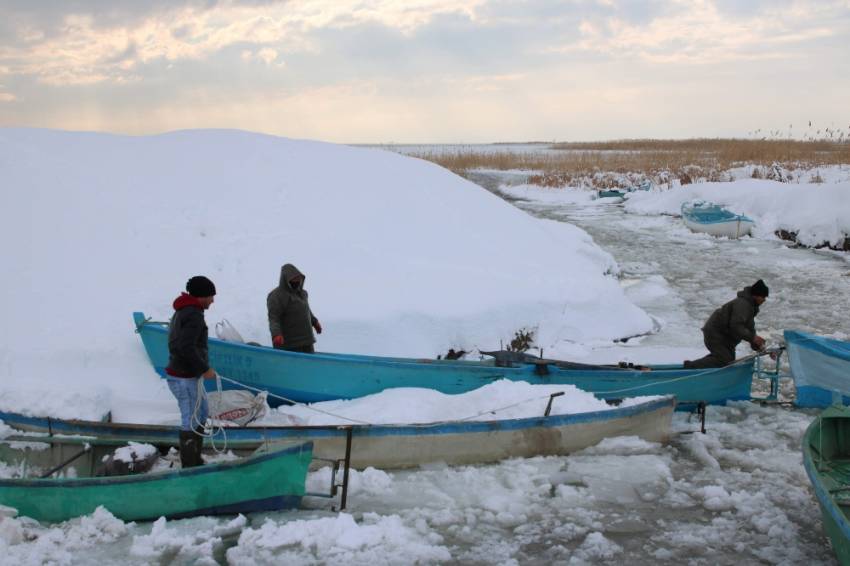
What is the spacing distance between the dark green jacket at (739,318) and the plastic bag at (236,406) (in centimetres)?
479

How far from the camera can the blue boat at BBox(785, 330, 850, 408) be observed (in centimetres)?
748

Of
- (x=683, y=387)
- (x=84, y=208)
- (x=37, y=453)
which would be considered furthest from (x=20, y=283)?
(x=683, y=387)

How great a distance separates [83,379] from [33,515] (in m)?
2.43

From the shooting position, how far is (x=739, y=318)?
754 centimetres

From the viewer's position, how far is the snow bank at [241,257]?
7.85 metres

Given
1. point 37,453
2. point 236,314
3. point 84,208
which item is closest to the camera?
point 37,453

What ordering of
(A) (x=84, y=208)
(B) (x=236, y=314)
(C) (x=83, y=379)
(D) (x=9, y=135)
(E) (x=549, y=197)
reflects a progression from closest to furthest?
(C) (x=83, y=379), (B) (x=236, y=314), (A) (x=84, y=208), (D) (x=9, y=135), (E) (x=549, y=197)

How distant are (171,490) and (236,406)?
141 cm

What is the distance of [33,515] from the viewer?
512cm

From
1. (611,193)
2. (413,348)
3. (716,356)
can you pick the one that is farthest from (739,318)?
(611,193)

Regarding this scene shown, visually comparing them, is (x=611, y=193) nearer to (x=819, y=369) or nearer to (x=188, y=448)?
(x=819, y=369)

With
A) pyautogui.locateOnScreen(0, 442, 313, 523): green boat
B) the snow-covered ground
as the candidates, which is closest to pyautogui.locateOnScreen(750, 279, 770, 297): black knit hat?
the snow-covered ground

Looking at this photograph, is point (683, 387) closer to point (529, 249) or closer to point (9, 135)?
point (529, 249)

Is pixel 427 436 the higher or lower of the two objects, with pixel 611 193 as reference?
lower
